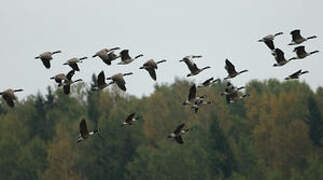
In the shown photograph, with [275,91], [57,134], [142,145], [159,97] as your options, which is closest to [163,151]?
[142,145]

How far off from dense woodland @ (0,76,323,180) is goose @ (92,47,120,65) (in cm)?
3428

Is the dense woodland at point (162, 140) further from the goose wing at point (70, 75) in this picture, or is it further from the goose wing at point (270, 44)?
the goose wing at point (70, 75)

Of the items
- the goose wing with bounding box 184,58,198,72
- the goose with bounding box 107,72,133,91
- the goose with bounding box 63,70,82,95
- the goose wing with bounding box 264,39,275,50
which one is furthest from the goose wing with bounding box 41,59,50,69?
the goose wing with bounding box 264,39,275,50

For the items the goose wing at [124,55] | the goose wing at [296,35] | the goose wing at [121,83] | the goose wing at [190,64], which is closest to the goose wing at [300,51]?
the goose wing at [296,35]

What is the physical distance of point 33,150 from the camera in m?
97.3

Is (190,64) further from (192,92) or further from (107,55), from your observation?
(107,55)

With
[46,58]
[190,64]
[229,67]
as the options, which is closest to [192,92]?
[190,64]

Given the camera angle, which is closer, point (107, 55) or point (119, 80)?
point (119, 80)

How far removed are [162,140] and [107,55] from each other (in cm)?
5279

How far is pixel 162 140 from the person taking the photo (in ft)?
309

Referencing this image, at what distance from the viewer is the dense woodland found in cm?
8394

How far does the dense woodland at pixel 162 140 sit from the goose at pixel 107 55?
34.3 meters

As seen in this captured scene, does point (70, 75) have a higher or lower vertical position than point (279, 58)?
higher

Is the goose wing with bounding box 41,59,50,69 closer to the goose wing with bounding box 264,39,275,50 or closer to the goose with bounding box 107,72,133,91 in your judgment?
the goose with bounding box 107,72,133,91
